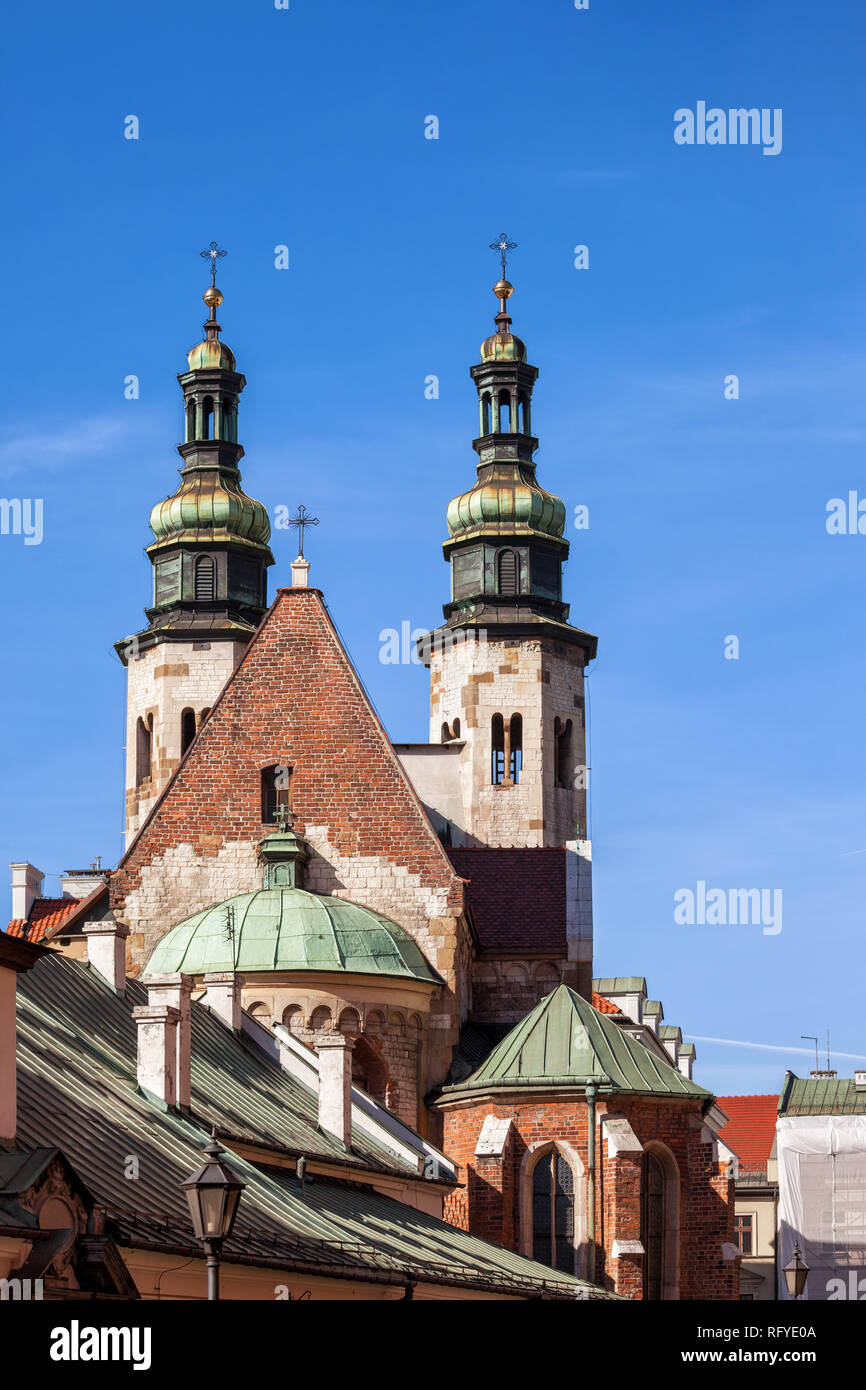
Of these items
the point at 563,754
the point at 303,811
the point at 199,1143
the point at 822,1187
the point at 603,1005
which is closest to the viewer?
the point at 199,1143

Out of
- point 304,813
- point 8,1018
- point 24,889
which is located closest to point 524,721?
point 24,889

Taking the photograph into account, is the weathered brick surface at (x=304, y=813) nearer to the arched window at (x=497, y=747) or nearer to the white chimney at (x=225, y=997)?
the white chimney at (x=225, y=997)

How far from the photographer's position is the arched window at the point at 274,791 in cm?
5081

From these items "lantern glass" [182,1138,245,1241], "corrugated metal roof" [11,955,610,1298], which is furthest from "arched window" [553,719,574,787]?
"lantern glass" [182,1138,245,1241]

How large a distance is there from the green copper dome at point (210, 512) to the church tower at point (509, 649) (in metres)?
6.76

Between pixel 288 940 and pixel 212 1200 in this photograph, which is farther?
pixel 288 940

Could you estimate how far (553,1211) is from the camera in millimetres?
44531

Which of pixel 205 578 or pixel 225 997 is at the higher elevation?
pixel 205 578

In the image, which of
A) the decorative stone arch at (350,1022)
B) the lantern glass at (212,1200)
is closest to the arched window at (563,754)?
the decorative stone arch at (350,1022)

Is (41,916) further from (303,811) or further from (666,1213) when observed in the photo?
(666,1213)

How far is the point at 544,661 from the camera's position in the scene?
77.0 m

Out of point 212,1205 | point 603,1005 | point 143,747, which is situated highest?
point 143,747

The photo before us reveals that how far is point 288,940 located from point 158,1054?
1468cm

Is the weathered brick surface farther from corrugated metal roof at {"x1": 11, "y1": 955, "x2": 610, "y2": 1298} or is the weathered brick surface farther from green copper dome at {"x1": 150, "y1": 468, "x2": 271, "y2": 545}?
green copper dome at {"x1": 150, "y1": 468, "x2": 271, "y2": 545}
